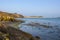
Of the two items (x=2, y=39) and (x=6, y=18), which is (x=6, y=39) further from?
(x=6, y=18)

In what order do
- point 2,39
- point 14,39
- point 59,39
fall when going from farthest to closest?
point 59,39, point 14,39, point 2,39

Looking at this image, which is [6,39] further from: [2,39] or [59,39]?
[59,39]

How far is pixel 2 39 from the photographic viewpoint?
1114 centimetres

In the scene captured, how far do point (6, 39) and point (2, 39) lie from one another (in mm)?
563

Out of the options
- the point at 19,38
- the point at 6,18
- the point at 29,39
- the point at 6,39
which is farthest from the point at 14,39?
the point at 6,18

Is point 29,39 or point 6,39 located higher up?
point 6,39

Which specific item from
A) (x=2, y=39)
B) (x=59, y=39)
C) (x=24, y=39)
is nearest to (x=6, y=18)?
(x=59, y=39)

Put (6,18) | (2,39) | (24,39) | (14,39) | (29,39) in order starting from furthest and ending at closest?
(6,18) → (29,39) → (24,39) → (14,39) → (2,39)

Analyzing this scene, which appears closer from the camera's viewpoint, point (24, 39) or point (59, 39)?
point (24, 39)

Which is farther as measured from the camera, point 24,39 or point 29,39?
point 29,39

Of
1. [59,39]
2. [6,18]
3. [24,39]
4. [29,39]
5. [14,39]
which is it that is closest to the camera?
[14,39]

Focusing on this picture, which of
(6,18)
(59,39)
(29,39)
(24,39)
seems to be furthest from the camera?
(6,18)

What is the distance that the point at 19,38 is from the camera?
14125 mm

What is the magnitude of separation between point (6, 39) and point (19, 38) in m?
2.62
